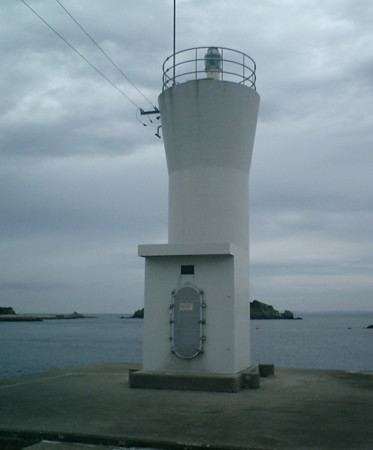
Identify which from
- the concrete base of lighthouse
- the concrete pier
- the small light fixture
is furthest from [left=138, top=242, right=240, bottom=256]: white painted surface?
the small light fixture

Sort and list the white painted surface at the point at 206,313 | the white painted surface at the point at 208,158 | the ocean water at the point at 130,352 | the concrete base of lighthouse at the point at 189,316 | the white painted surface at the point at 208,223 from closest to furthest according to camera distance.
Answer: the concrete base of lighthouse at the point at 189,316
the white painted surface at the point at 206,313
the white painted surface at the point at 208,223
the white painted surface at the point at 208,158
the ocean water at the point at 130,352

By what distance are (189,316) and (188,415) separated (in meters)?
3.42

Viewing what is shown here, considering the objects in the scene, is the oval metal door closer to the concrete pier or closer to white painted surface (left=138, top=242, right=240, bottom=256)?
white painted surface (left=138, top=242, right=240, bottom=256)

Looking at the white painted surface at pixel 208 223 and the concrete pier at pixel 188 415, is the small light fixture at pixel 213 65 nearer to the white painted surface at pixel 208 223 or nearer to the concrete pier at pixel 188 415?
the white painted surface at pixel 208 223

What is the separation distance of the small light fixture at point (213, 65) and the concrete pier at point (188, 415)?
785cm

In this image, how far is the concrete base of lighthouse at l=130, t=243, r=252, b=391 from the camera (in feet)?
37.9

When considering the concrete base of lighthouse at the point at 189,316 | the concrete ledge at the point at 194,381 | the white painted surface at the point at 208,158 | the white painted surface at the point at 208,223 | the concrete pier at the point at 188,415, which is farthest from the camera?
the white painted surface at the point at 208,158

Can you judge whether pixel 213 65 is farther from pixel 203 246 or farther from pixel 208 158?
pixel 203 246

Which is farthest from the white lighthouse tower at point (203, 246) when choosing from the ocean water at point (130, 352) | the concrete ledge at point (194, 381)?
the ocean water at point (130, 352)

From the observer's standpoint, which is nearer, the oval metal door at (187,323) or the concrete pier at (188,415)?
the concrete pier at (188,415)

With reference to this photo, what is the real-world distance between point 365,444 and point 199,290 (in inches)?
219

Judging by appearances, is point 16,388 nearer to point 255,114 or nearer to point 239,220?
point 239,220

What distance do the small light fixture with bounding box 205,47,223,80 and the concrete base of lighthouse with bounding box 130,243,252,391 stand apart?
183 inches

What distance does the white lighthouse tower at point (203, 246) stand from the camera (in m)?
11.7
